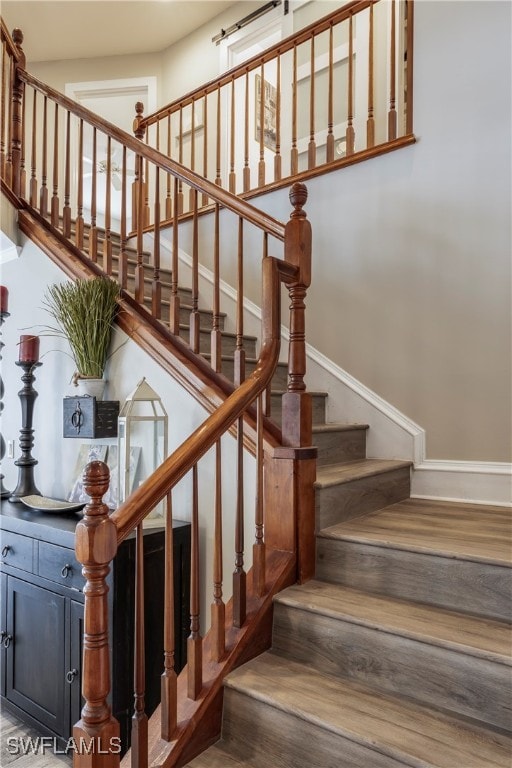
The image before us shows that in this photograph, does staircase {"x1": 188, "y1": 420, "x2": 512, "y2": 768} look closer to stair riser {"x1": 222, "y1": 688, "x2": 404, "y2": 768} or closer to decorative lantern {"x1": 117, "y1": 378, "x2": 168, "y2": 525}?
stair riser {"x1": 222, "y1": 688, "x2": 404, "y2": 768}

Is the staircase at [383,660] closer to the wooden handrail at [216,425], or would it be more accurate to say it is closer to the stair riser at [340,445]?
the stair riser at [340,445]

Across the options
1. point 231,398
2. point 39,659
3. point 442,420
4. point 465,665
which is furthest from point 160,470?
point 442,420

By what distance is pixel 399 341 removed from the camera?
8.95 feet

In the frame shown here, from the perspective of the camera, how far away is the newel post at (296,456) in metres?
1.79

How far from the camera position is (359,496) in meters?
2.12

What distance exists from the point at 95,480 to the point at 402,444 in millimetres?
1896

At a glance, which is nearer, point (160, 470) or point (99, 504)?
point (99, 504)

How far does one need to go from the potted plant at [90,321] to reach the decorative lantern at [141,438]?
329mm

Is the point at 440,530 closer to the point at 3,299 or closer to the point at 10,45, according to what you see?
the point at 3,299

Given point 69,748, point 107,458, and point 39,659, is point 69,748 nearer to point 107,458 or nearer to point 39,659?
point 39,659

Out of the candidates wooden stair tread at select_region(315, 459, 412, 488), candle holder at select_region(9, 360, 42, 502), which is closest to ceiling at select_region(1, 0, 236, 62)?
candle holder at select_region(9, 360, 42, 502)

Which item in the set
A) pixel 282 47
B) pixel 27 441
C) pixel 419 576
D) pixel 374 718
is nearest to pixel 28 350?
pixel 27 441

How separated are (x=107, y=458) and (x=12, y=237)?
1487mm

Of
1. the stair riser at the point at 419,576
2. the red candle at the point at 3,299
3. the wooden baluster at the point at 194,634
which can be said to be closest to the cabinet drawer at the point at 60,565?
the wooden baluster at the point at 194,634
